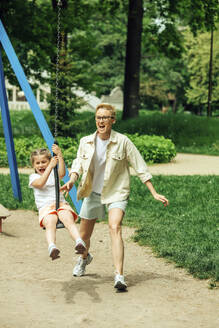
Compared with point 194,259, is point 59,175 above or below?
above

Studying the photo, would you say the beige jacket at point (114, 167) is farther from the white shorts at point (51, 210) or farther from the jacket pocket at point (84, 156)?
the white shorts at point (51, 210)

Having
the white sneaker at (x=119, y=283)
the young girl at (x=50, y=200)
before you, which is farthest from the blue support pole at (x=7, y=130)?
the white sneaker at (x=119, y=283)

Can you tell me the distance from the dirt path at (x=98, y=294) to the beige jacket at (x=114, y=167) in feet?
A: 2.77

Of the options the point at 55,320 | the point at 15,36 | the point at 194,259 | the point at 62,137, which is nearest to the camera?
the point at 55,320

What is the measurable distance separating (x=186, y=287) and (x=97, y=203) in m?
1.10

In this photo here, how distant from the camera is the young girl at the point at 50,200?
211 inches

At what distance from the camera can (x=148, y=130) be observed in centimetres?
2131

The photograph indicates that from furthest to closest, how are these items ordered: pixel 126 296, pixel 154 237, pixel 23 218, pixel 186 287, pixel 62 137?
1. pixel 62 137
2. pixel 23 218
3. pixel 154 237
4. pixel 186 287
5. pixel 126 296

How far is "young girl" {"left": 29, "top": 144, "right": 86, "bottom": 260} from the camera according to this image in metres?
5.36

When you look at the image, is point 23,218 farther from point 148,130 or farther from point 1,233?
point 148,130

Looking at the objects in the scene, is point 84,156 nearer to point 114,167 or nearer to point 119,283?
point 114,167

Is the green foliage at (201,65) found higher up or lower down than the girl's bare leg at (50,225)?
higher up

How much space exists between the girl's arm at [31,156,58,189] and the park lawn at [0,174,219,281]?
1.70m

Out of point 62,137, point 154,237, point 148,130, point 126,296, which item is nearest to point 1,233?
point 154,237
